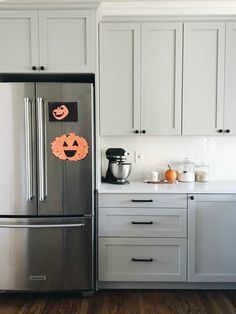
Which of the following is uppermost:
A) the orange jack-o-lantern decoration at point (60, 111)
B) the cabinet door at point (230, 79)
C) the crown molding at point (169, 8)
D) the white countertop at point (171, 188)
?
the crown molding at point (169, 8)

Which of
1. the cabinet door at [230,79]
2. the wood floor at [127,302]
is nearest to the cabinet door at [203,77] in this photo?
the cabinet door at [230,79]

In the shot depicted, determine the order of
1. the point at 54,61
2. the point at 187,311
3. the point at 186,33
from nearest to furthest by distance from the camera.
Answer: the point at 187,311
the point at 54,61
the point at 186,33

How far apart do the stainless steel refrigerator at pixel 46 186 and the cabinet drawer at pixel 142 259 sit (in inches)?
6.6

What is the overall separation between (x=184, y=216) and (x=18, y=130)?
1.54 meters

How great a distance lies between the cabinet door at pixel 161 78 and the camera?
2957mm

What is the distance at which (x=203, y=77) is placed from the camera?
118 inches

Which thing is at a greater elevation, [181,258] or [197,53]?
[197,53]

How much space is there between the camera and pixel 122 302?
258 centimetres

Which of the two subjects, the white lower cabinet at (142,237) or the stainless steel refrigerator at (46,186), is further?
the white lower cabinet at (142,237)

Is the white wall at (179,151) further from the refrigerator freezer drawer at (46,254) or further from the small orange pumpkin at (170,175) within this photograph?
the refrigerator freezer drawer at (46,254)

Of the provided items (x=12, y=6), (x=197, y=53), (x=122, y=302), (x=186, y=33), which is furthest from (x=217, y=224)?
(x=12, y=6)

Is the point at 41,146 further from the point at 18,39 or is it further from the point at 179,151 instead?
the point at 179,151

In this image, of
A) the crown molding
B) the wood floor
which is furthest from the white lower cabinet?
the crown molding

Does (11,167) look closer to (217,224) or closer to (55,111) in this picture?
(55,111)
